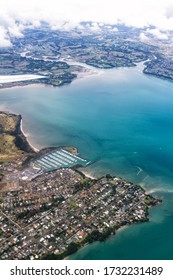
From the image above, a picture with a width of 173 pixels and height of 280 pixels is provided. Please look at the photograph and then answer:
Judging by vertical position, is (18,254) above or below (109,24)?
below


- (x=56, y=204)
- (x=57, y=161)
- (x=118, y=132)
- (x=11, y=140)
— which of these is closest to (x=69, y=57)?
(x=118, y=132)

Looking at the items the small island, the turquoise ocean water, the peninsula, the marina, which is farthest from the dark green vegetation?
the peninsula

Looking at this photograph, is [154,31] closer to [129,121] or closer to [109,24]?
[109,24]

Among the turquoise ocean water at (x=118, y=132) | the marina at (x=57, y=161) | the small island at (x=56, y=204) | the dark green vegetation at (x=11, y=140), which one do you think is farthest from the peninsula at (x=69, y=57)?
the small island at (x=56, y=204)

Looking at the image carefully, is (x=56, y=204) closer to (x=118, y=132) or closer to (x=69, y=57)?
(x=118, y=132)

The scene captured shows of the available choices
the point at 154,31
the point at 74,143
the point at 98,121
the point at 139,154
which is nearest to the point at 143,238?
the point at 139,154

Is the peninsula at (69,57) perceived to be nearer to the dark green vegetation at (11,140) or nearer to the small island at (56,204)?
the dark green vegetation at (11,140)
